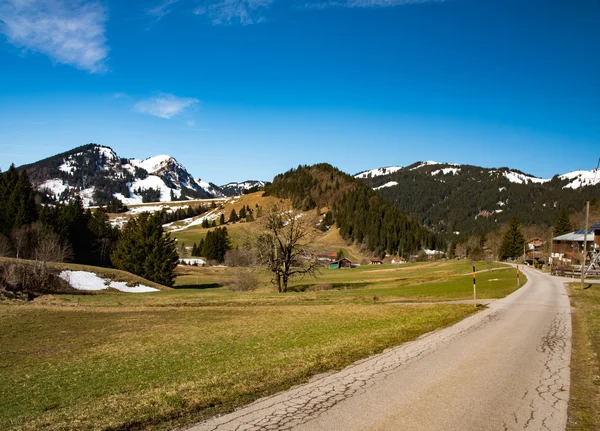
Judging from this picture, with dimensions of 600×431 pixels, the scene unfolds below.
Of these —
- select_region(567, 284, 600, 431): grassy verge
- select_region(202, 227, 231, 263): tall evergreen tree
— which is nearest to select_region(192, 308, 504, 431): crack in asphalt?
select_region(567, 284, 600, 431): grassy verge

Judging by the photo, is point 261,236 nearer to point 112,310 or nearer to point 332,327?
point 112,310

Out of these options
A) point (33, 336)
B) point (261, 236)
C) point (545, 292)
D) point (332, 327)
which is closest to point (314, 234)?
point (261, 236)

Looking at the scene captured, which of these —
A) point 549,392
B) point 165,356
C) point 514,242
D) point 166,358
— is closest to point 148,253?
point 165,356

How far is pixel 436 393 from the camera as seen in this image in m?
8.59

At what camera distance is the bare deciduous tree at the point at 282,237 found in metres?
45.8

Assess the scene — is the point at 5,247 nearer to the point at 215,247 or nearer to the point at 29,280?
the point at 29,280

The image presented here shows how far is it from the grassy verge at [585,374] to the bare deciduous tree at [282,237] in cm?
2897

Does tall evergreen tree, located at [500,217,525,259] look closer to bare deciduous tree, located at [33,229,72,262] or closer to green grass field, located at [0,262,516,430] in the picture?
green grass field, located at [0,262,516,430]

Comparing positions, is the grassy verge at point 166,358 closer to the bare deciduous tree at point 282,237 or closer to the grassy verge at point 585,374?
the grassy verge at point 585,374

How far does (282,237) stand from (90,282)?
24.8m

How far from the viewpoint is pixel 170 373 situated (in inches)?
460

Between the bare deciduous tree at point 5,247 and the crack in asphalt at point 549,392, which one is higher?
the bare deciduous tree at point 5,247

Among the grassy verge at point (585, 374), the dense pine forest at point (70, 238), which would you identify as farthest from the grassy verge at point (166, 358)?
the dense pine forest at point (70, 238)

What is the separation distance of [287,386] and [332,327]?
9.72 meters
